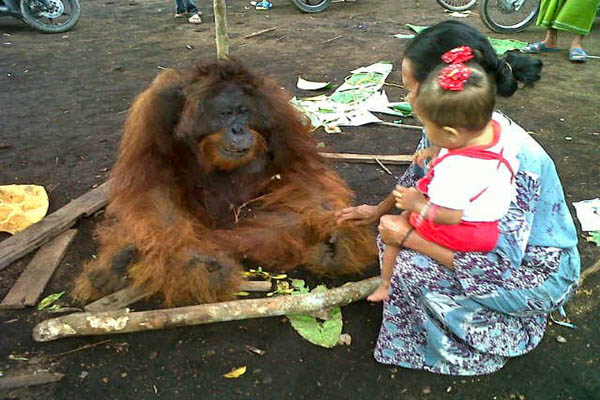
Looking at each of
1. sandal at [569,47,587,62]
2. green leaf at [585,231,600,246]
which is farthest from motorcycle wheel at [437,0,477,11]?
green leaf at [585,231,600,246]

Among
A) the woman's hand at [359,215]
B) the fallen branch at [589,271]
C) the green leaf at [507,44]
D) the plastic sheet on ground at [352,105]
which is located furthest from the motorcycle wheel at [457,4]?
the woman's hand at [359,215]

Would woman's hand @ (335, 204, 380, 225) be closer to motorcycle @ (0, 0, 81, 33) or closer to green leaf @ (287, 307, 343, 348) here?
green leaf @ (287, 307, 343, 348)

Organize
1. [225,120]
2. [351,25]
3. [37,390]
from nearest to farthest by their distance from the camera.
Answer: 1. [37,390]
2. [225,120]
3. [351,25]

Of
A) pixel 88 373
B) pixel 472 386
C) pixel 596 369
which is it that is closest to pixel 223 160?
pixel 88 373

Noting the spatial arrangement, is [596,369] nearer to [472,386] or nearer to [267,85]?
[472,386]

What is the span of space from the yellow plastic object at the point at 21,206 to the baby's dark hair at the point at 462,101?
223cm

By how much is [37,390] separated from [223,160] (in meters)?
1.16

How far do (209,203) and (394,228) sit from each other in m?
1.10

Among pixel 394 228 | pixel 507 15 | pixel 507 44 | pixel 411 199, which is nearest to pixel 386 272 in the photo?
pixel 394 228

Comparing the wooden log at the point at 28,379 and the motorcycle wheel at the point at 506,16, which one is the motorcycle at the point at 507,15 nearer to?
the motorcycle wheel at the point at 506,16

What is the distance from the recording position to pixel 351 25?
7590 millimetres

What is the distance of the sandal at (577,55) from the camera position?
225 inches

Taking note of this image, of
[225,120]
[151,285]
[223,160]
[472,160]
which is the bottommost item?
[151,285]

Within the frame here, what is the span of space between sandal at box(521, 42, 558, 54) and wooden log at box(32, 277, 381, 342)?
4.96 meters
